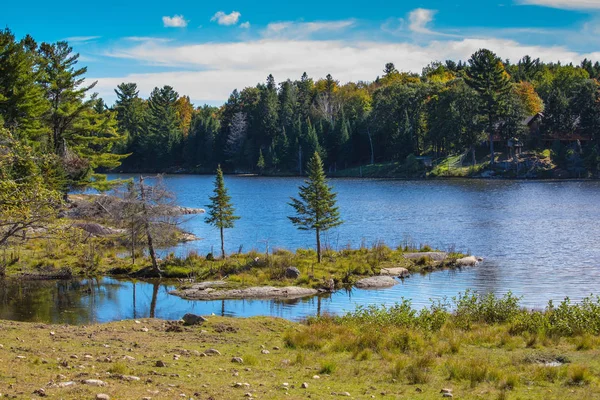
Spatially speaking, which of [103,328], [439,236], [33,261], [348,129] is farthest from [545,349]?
[348,129]

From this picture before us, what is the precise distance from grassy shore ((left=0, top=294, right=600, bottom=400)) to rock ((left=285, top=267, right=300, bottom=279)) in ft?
43.1

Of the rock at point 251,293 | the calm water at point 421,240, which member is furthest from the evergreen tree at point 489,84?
the rock at point 251,293

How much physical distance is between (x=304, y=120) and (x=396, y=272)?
11990 centimetres

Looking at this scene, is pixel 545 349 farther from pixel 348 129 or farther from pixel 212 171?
pixel 212 171

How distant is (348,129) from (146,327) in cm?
12255

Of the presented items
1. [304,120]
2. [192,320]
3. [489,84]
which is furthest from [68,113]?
[304,120]

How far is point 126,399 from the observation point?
37.5ft

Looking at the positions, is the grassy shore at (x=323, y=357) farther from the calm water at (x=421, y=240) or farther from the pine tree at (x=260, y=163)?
the pine tree at (x=260, y=163)

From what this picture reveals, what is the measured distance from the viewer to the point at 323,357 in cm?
1748

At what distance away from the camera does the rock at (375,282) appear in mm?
36906

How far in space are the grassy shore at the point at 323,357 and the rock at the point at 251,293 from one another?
9.96 metres

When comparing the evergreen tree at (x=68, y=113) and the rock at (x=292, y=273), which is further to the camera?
the evergreen tree at (x=68, y=113)

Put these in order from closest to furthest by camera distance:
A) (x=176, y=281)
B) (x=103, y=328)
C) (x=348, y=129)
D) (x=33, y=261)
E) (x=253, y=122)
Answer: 1. (x=103, y=328)
2. (x=176, y=281)
3. (x=33, y=261)
4. (x=348, y=129)
5. (x=253, y=122)

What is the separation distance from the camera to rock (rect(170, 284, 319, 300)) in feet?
112
